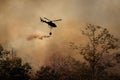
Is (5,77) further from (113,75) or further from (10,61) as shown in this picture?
(113,75)

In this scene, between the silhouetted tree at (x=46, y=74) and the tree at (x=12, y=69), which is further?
the silhouetted tree at (x=46, y=74)

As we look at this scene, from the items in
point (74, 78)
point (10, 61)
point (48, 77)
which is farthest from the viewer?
point (48, 77)

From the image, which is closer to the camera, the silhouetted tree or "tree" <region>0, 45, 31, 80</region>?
"tree" <region>0, 45, 31, 80</region>

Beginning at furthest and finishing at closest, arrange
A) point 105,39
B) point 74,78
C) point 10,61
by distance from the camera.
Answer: point 74,78, point 10,61, point 105,39

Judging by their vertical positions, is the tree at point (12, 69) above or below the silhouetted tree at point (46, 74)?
below

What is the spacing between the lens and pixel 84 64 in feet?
278

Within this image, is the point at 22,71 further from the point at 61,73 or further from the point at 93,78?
the point at 61,73

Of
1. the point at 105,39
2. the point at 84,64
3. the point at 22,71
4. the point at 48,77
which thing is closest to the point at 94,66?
the point at 84,64

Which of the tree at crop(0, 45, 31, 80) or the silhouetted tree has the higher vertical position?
the silhouetted tree

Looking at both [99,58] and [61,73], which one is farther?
[61,73]

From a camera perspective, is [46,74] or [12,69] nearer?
[12,69]

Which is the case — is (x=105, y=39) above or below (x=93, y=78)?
above

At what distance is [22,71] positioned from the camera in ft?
272

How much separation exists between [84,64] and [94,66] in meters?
3.19
